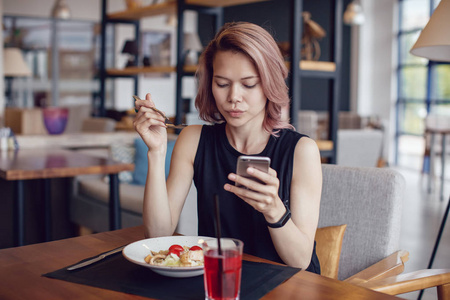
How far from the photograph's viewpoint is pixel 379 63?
988 cm

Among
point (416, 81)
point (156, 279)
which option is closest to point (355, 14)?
point (416, 81)

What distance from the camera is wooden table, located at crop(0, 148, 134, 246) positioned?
8.18 ft

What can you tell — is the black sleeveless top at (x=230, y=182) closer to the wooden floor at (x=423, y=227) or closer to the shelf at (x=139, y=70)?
the wooden floor at (x=423, y=227)

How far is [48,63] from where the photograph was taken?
9.16m

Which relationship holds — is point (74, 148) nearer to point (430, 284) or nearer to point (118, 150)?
point (118, 150)

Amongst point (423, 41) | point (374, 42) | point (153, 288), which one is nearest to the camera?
point (153, 288)

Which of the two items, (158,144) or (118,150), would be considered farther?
(118,150)

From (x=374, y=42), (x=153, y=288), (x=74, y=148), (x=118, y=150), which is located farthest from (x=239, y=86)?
(x=374, y=42)

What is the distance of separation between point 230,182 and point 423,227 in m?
3.63

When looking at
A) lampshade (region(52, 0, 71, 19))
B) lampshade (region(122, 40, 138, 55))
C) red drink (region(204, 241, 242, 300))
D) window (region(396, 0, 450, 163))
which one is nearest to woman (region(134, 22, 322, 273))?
red drink (region(204, 241, 242, 300))

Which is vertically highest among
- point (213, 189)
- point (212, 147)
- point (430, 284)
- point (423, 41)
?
point (423, 41)

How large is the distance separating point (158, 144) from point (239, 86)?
0.90ft

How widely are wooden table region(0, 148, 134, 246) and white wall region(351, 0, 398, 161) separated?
7179 mm

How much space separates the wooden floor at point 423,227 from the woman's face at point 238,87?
6.17ft
